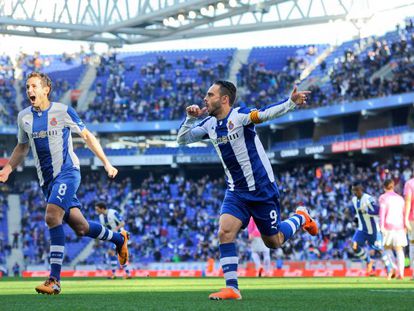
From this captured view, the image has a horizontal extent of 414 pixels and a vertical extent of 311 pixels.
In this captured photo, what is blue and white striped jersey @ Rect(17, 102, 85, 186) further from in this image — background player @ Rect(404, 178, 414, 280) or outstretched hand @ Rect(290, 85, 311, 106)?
background player @ Rect(404, 178, 414, 280)

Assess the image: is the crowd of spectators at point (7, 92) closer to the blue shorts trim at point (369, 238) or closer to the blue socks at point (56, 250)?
the blue shorts trim at point (369, 238)

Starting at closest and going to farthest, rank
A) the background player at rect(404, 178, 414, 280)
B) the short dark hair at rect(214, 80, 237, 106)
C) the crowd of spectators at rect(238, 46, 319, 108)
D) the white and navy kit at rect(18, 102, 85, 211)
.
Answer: the short dark hair at rect(214, 80, 237, 106), the white and navy kit at rect(18, 102, 85, 211), the background player at rect(404, 178, 414, 280), the crowd of spectators at rect(238, 46, 319, 108)

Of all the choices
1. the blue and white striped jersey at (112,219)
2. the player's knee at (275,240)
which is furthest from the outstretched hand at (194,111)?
the blue and white striped jersey at (112,219)

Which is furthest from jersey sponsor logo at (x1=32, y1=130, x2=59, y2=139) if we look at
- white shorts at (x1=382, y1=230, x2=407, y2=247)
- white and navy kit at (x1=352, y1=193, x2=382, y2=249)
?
white and navy kit at (x1=352, y1=193, x2=382, y2=249)

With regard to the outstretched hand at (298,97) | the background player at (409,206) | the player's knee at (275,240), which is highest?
the outstretched hand at (298,97)

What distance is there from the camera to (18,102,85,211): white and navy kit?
12.4 m

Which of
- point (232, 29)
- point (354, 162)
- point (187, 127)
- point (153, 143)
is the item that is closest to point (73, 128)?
point (187, 127)

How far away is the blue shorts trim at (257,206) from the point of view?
11266mm

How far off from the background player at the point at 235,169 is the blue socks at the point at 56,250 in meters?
2.18

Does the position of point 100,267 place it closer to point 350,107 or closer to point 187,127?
point 350,107

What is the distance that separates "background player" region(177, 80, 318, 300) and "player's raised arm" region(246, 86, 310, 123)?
0.08 meters

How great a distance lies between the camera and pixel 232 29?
4416 cm

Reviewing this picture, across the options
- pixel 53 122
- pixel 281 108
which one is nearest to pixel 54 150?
pixel 53 122

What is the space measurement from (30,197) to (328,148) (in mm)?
15719
